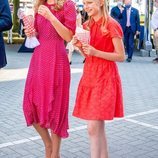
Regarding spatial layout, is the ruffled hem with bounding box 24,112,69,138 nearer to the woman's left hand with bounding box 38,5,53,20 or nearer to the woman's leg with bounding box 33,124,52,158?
the woman's leg with bounding box 33,124,52,158

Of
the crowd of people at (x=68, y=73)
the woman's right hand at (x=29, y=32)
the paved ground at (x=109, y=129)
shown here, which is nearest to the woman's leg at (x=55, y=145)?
the crowd of people at (x=68, y=73)

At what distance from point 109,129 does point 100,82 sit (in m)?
2.18

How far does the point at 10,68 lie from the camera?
1101cm

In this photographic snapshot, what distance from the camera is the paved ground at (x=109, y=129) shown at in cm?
443

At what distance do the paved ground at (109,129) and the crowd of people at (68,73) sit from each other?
2.55 ft

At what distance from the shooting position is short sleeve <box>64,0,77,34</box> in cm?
347

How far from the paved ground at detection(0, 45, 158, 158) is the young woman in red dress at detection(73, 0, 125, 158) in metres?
1.10

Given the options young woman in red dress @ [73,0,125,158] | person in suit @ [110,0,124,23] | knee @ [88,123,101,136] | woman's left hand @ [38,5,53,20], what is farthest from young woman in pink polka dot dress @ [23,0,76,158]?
person in suit @ [110,0,124,23]

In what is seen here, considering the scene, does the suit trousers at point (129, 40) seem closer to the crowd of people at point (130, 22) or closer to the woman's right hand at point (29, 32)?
the crowd of people at point (130, 22)

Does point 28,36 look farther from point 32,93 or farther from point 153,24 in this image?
point 153,24

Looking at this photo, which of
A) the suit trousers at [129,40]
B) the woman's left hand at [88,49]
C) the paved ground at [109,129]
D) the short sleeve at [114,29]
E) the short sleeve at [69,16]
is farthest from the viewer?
the suit trousers at [129,40]

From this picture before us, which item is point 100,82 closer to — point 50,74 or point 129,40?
point 50,74

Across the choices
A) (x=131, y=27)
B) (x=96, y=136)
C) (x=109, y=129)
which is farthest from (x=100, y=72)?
(x=131, y=27)

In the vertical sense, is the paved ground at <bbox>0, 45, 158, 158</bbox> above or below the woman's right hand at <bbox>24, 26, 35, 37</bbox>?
below
